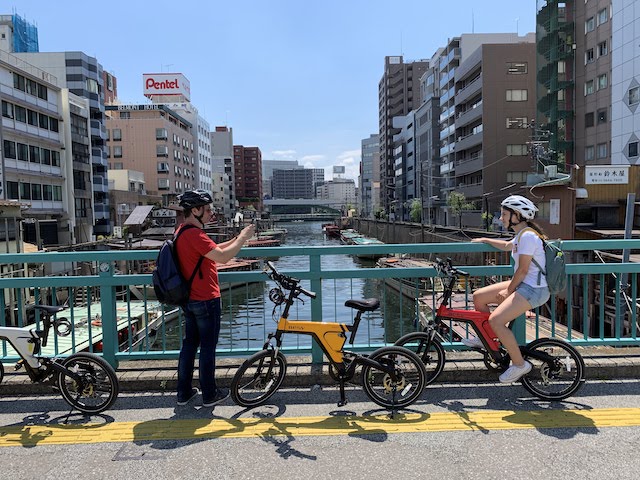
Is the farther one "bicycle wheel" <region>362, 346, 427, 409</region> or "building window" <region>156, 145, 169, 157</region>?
"building window" <region>156, 145, 169, 157</region>

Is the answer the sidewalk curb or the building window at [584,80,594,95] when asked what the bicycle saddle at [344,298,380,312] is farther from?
the building window at [584,80,594,95]

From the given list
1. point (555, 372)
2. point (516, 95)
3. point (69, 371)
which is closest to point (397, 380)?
point (555, 372)

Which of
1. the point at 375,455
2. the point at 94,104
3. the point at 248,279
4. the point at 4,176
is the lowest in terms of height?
the point at 375,455

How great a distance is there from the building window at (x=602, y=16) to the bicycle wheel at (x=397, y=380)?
1690 inches

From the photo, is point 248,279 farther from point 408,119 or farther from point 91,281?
point 408,119

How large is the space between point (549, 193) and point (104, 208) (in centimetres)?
4845

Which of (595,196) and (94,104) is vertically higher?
(94,104)

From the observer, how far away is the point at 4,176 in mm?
39875

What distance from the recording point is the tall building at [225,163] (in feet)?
458

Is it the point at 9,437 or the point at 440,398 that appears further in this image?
the point at 440,398

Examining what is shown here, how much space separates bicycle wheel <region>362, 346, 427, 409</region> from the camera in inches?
175

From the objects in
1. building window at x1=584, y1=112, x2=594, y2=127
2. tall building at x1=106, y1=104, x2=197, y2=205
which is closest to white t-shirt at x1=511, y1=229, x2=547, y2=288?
building window at x1=584, y1=112, x2=594, y2=127

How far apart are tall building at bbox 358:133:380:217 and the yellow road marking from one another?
157228 millimetres

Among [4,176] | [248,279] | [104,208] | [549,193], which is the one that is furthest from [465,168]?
[248,279]
